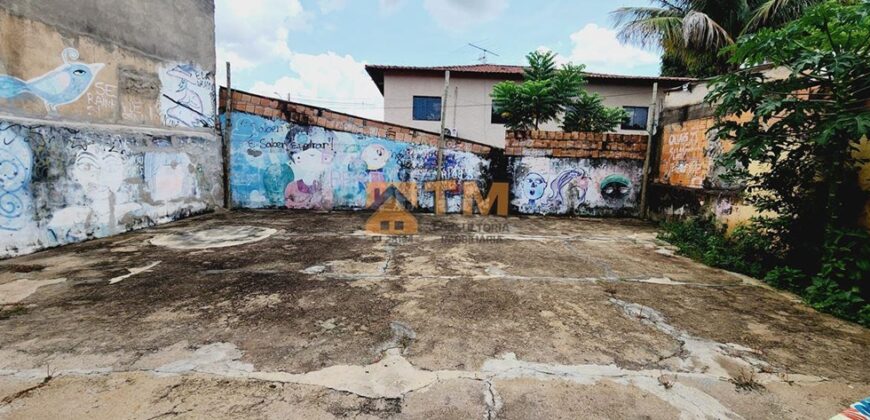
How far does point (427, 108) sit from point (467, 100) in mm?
1495

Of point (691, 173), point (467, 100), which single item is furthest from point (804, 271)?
point (467, 100)

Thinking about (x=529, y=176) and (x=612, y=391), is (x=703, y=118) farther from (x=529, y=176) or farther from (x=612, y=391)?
(x=612, y=391)

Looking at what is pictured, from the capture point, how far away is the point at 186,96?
6469 mm

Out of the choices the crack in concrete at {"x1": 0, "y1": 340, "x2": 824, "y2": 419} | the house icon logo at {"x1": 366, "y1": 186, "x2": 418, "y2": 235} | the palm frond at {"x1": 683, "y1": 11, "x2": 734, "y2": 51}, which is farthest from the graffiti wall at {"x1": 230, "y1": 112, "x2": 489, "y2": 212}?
the palm frond at {"x1": 683, "y1": 11, "x2": 734, "y2": 51}

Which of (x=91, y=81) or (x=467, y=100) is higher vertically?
(x=467, y=100)

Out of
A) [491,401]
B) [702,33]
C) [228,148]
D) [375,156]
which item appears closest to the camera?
[491,401]

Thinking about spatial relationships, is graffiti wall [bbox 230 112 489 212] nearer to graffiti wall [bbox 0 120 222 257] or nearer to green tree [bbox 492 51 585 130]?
graffiti wall [bbox 0 120 222 257]

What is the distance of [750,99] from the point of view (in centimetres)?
351

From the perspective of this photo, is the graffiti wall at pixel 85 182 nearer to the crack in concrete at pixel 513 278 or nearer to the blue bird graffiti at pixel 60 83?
the blue bird graffiti at pixel 60 83

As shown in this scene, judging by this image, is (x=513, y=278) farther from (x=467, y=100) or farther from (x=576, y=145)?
(x=467, y=100)

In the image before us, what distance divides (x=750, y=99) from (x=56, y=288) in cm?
660

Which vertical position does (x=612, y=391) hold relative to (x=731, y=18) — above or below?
below

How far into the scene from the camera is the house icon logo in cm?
603

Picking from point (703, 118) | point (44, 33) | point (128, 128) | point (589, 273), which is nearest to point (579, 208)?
point (703, 118)
